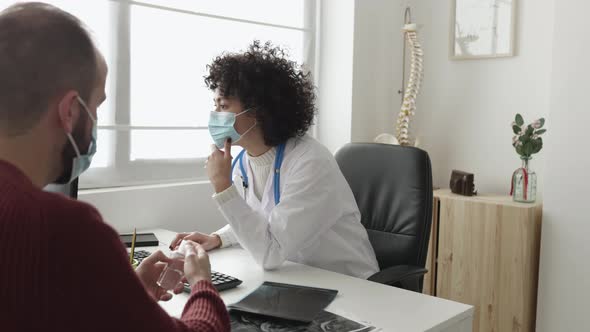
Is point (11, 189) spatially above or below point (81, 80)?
below

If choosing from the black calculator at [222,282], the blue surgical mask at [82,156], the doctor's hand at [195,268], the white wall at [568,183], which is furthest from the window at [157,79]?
the white wall at [568,183]

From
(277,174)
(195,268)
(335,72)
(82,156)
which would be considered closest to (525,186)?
(335,72)

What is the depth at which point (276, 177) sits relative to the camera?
6.32 ft

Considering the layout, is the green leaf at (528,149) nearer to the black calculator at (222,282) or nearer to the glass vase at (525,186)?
the glass vase at (525,186)

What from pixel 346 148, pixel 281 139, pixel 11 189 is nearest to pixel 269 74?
pixel 281 139

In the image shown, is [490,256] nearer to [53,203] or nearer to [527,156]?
[527,156]

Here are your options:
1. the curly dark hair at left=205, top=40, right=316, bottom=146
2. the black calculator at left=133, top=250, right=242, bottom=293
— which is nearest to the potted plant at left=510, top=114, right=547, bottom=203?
the curly dark hair at left=205, top=40, right=316, bottom=146

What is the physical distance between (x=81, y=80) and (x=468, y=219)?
2.29 m

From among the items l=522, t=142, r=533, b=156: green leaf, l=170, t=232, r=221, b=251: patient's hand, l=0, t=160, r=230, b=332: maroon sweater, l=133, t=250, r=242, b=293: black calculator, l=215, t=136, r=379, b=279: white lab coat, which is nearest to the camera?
l=0, t=160, r=230, b=332: maroon sweater

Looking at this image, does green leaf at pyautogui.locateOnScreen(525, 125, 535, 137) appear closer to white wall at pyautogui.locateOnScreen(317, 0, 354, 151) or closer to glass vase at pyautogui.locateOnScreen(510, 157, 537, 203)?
glass vase at pyautogui.locateOnScreen(510, 157, 537, 203)

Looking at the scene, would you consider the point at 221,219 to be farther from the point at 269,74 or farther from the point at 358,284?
the point at 358,284

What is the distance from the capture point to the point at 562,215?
2.49 m

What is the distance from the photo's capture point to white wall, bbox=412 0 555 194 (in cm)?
288

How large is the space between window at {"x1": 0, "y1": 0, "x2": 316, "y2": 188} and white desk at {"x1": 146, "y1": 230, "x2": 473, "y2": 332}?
0.89m
